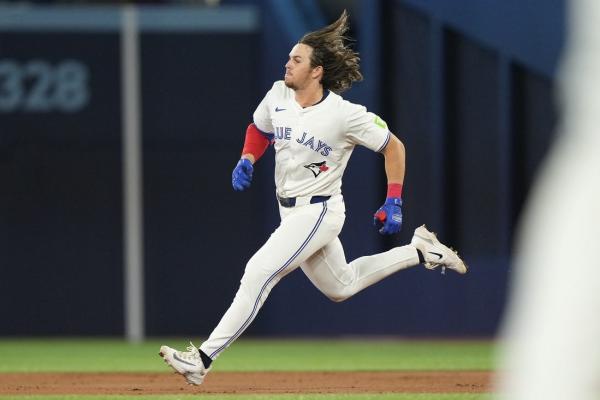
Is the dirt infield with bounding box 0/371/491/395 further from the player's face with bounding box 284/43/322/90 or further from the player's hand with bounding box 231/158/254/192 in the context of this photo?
the player's face with bounding box 284/43/322/90

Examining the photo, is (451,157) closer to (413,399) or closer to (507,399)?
(413,399)

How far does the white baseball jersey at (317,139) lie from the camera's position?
6.58m

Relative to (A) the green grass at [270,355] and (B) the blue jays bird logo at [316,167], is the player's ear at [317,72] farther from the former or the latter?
(A) the green grass at [270,355]

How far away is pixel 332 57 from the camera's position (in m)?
6.81

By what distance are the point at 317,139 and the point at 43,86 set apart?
8.12 meters

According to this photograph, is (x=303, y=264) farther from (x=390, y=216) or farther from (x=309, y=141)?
(x=309, y=141)

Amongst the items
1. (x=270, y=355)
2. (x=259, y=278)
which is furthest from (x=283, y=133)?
(x=270, y=355)

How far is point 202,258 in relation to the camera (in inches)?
568

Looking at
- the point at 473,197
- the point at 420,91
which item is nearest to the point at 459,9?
the point at 420,91

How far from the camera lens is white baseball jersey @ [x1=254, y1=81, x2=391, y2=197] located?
658 cm

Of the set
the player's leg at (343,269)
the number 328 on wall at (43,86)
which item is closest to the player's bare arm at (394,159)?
Result: the player's leg at (343,269)

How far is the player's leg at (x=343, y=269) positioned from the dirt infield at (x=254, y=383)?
0.56 m

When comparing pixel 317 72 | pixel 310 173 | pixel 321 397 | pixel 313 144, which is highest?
pixel 317 72

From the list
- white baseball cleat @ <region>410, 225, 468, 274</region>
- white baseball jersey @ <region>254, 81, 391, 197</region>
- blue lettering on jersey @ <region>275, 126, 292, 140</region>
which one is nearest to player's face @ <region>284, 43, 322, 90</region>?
white baseball jersey @ <region>254, 81, 391, 197</region>
